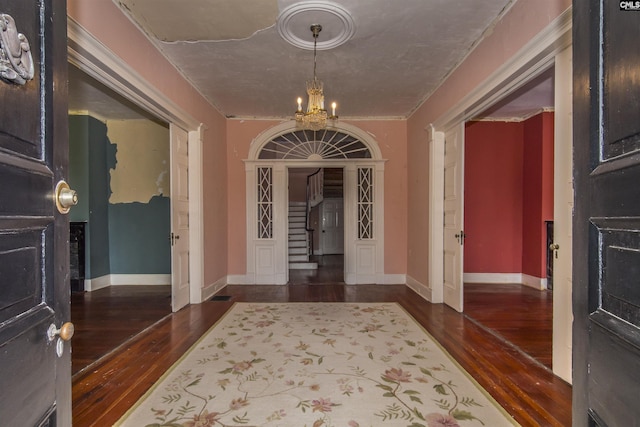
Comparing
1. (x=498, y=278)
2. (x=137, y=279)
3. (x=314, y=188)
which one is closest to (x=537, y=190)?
(x=498, y=278)

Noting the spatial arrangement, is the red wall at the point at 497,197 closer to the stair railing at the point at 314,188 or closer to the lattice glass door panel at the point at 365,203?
the lattice glass door panel at the point at 365,203

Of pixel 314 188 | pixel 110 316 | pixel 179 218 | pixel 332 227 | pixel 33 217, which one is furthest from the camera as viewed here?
pixel 332 227

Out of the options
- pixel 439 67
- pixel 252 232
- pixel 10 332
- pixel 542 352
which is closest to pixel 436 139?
pixel 439 67

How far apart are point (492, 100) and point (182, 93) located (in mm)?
3292

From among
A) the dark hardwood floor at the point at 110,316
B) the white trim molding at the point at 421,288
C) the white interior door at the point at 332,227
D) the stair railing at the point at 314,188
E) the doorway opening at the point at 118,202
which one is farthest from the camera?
the white interior door at the point at 332,227

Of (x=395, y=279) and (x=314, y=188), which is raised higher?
(x=314, y=188)

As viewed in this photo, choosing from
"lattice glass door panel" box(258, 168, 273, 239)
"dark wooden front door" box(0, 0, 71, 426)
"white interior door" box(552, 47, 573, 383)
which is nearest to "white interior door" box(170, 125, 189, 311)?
"lattice glass door panel" box(258, 168, 273, 239)

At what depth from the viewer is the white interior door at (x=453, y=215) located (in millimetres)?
3883

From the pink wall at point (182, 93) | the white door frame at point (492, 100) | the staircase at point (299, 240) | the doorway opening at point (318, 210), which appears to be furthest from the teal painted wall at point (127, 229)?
the white door frame at point (492, 100)

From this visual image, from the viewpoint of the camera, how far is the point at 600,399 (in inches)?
33.2

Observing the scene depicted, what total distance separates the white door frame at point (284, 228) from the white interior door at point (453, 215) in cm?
144

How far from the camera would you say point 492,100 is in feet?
10.2

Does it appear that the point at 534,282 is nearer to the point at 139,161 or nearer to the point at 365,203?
the point at 365,203

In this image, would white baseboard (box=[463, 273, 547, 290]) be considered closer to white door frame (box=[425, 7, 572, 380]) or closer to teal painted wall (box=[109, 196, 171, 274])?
white door frame (box=[425, 7, 572, 380])
